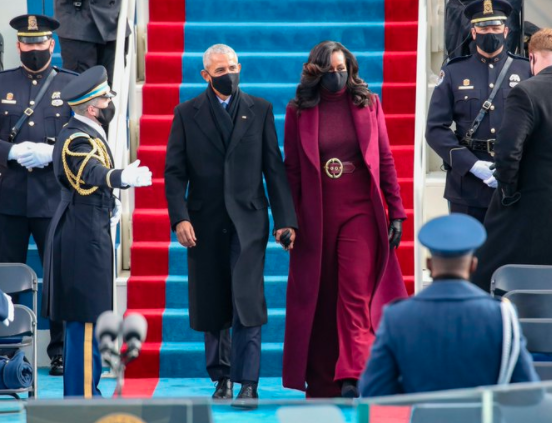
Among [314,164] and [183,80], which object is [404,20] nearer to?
[183,80]

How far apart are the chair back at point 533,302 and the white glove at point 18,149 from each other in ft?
10.9

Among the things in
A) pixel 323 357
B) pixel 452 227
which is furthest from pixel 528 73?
pixel 452 227

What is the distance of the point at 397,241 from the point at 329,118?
29.8 inches

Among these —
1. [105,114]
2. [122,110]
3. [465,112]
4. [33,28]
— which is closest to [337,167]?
[465,112]

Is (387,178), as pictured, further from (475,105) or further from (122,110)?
(122,110)

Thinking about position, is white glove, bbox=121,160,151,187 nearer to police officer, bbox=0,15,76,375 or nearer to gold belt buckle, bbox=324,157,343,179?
gold belt buckle, bbox=324,157,343,179

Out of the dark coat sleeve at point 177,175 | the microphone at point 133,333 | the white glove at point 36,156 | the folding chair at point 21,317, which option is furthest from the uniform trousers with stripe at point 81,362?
the microphone at point 133,333

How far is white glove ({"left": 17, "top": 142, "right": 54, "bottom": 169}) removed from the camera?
8.10 m

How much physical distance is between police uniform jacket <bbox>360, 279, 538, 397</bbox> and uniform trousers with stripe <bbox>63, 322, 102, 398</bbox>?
2.84 m

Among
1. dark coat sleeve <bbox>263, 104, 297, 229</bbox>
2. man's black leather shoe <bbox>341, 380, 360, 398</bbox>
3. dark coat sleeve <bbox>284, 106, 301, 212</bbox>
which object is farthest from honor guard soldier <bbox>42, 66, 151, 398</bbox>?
man's black leather shoe <bbox>341, 380, 360, 398</bbox>

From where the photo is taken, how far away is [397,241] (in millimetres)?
7199

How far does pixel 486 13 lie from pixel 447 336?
386 cm

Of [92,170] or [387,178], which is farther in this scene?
[387,178]

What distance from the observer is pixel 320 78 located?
708 centimetres
